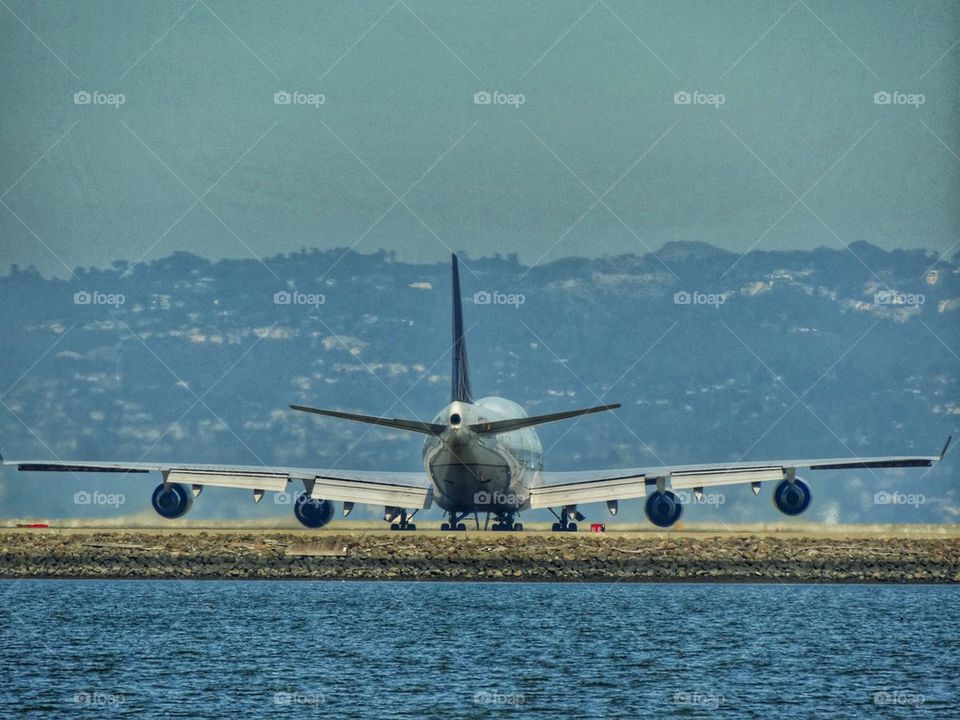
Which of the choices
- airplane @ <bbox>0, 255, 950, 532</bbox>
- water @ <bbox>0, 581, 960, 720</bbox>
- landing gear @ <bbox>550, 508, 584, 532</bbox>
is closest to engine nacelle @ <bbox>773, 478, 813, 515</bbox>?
airplane @ <bbox>0, 255, 950, 532</bbox>

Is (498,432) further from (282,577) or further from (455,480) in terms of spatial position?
(282,577)

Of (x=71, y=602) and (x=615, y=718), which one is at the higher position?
(x=71, y=602)

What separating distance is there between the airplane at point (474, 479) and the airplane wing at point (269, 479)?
5 cm

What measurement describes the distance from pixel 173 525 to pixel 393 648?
223 ft

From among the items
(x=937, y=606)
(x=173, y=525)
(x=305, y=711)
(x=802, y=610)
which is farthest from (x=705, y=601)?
(x=173, y=525)

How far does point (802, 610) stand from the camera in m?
73.6

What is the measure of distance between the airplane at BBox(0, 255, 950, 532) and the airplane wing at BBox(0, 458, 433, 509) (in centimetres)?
5

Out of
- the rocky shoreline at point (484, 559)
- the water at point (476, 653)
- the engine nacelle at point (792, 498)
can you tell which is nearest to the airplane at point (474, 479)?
the engine nacelle at point (792, 498)

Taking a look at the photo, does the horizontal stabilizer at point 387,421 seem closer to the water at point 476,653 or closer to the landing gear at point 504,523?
the water at point 476,653

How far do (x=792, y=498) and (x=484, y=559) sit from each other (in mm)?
17088

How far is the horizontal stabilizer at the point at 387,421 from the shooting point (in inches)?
2616

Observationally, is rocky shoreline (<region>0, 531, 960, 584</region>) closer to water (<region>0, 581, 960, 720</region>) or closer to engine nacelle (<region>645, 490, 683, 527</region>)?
water (<region>0, 581, 960, 720</region>)

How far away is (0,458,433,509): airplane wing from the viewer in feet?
259

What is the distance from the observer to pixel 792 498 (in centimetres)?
7756
